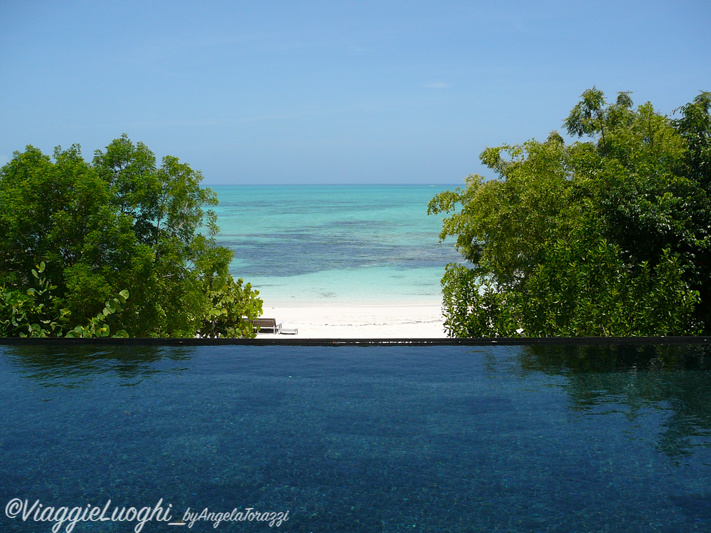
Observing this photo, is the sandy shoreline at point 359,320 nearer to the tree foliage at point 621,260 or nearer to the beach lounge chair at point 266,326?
the beach lounge chair at point 266,326

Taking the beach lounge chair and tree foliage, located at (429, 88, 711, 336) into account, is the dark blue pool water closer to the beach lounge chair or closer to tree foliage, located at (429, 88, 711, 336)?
tree foliage, located at (429, 88, 711, 336)

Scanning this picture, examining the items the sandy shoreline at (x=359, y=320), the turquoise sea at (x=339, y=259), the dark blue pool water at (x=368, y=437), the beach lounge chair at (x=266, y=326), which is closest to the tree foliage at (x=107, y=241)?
the dark blue pool water at (x=368, y=437)

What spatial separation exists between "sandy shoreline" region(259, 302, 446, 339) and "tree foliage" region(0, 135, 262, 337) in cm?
633

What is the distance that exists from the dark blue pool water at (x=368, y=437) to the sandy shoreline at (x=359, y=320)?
42.7 ft

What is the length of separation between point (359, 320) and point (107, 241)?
14738mm

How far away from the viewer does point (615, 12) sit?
2411 centimetres

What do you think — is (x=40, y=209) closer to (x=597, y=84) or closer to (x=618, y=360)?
(x=618, y=360)

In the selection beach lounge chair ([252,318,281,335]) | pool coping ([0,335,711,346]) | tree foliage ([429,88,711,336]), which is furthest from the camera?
beach lounge chair ([252,318,281,335])

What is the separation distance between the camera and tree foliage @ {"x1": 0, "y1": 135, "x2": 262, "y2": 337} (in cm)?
966

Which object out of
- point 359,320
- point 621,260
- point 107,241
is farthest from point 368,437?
point 359,320

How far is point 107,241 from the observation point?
33.6 feet

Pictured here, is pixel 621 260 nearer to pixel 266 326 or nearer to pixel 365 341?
pixel 365 341

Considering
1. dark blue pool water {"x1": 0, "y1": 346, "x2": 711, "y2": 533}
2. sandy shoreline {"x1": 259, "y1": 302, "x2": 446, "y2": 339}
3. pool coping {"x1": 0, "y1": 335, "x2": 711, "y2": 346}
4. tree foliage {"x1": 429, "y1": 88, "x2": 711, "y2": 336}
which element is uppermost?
tree foliage {"x1": 429, "y1": 88, "x2": 711, "y2": 336}

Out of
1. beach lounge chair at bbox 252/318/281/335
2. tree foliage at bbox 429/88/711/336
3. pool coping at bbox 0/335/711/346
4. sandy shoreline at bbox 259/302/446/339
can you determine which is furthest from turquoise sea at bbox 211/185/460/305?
pool coping at bbox 0/335/711/346
